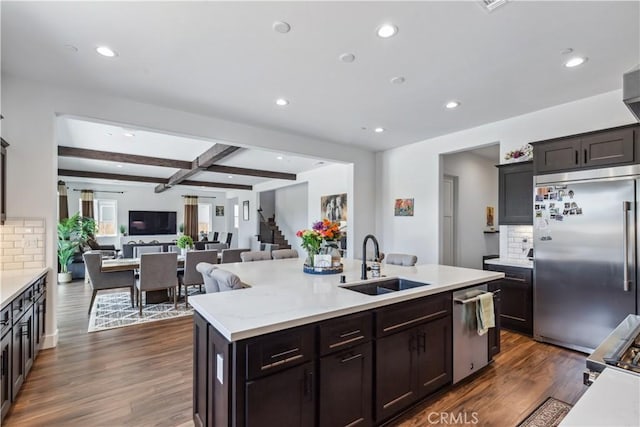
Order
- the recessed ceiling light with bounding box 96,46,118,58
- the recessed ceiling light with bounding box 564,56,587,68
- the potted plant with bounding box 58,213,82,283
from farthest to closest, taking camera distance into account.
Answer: the potted plant with bounding box 58,213,82,283 → the recessed ceiling light with bounding box 564,56,587,68 → the recessed ceiling light with bounding box 96,46,118,58

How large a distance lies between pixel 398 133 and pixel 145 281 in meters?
4.58

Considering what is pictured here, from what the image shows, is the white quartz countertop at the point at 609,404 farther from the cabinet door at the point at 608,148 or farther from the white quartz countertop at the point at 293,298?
the cabinet door at the point at 608,148

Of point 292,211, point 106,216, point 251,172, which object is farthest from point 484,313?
point 106,216

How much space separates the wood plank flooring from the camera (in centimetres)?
218

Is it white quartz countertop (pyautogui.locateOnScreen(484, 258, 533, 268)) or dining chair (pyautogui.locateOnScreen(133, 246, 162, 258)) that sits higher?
white quartz countertop (pyautogui.locateOnScreen(484, 258, 533, 268))

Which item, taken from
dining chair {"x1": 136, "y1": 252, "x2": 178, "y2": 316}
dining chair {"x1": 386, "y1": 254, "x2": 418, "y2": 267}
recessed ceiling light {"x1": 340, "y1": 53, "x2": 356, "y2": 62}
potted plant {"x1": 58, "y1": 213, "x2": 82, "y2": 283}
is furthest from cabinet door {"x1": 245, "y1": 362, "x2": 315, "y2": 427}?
potted plant {"x1": 58, "y1": 213, "x2": 82, "y2": 283}

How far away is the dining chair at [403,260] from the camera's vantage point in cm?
352

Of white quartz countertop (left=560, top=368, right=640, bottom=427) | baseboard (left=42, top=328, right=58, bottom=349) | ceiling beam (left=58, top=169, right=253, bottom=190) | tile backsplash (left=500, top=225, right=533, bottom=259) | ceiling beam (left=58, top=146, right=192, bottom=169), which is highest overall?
ceiling beam (left=58, top=146, right=192, bottom=169)

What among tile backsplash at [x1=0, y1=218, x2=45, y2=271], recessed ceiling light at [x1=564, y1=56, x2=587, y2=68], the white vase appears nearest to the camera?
recessed ceiling light at [x1=564, y1=56, x2=587, y2=68]

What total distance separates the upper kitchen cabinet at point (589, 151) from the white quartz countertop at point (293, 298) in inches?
63.2

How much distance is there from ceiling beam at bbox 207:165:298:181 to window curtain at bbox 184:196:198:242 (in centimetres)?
534

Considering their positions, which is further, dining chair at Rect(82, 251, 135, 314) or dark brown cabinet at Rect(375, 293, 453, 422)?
dining chair at Rect(82, 251, 135, 314)

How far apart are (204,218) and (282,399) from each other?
12832 millimetres

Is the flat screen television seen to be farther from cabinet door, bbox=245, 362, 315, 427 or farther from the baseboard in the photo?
cabinet door, bbox=245, 362, 315, 427
